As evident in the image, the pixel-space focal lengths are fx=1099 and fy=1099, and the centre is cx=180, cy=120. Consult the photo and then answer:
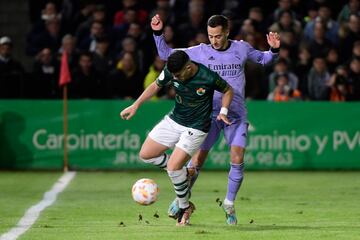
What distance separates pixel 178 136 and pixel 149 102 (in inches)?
338

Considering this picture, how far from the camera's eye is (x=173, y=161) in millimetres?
11445

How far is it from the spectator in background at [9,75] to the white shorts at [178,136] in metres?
9.93

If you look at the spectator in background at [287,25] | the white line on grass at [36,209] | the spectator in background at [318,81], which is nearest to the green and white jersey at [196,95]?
the white line on grass at [36,209]

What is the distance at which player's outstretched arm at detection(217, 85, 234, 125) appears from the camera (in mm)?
11242

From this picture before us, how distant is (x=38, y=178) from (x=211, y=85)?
7818 millimetres

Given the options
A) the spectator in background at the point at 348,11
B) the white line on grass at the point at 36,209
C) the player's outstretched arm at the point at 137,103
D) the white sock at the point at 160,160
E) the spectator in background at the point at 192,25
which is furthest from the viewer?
the spectator in background at the point at 348,11

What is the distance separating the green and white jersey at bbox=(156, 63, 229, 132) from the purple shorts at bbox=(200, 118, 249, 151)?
0.54m

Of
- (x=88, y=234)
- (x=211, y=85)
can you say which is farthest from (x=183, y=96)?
(x=88, y=234)

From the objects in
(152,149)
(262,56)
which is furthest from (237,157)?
(262,56)

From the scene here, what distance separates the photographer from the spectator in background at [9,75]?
21.1 metres

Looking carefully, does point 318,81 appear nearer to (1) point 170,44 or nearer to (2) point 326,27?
(2) point 326,27

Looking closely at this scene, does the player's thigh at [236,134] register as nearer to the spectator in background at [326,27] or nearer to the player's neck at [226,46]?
the player's neck at [226,46]

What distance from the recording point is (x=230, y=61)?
12086mm

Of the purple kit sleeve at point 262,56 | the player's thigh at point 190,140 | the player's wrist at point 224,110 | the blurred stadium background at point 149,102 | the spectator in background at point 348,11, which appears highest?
the purple kit sleeve at point 262,56
